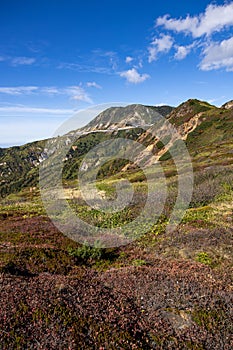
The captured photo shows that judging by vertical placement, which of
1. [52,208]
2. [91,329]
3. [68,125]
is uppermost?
[68,125]

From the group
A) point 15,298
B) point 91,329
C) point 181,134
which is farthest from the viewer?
point 181,134

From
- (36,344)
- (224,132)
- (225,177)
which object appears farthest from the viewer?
(224,132)

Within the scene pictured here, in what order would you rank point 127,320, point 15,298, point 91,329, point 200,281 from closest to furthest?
point 91,329, point 127,320, point 15,298, point 200,281

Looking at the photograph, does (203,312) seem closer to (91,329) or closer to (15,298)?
(91,329)

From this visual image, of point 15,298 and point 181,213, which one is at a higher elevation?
point 15,298

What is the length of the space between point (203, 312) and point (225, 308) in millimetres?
839

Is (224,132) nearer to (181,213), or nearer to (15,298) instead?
(181,213)

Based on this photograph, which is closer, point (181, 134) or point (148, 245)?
point (148, 245)

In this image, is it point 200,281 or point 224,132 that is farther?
point 224,132

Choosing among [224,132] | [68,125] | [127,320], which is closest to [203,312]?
[127,320]

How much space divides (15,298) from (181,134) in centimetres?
18215

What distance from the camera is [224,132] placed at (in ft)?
460

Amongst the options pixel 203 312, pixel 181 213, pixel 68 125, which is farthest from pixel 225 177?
pixel 203 312

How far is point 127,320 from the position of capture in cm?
884
